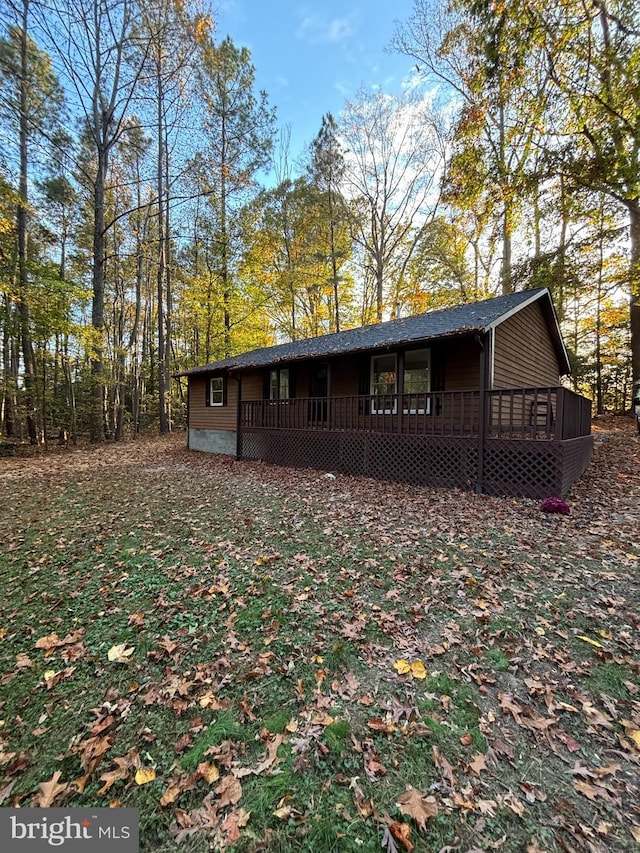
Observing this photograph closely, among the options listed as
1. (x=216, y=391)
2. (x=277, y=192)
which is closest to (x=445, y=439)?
(x=216, y=391)

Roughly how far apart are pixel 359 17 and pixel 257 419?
14402mm

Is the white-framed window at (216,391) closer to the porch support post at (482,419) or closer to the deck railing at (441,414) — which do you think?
the deck railing at (441,414)

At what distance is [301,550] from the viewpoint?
460 centimetres

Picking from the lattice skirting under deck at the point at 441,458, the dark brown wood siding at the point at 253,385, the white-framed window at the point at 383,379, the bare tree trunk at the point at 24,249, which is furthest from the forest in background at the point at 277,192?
the lattice skirting under deck at the point at 441,458

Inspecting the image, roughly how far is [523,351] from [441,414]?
4349 millimetres

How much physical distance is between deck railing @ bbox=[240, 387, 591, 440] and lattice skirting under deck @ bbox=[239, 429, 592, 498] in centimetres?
24

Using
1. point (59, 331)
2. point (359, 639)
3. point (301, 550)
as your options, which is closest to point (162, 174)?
point (59, 331)

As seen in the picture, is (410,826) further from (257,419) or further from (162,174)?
(162,174)

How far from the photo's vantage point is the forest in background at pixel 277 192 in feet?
30.3

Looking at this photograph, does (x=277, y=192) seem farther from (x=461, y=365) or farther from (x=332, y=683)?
(x=332, y=683)

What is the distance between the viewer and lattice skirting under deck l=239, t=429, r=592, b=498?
6.56 metres

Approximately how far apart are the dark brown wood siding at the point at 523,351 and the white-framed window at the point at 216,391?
31.9 feet

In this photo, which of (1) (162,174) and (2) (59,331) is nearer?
(2) (59,331)

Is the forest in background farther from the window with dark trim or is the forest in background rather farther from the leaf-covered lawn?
the leaf-covered lawn
